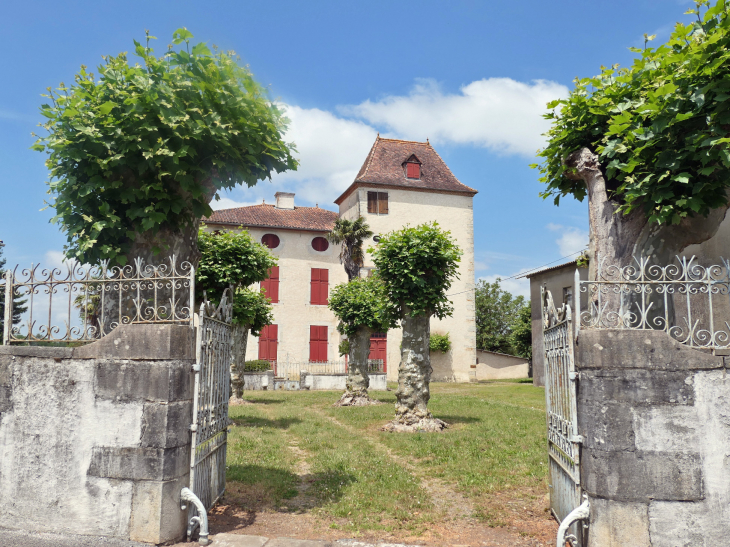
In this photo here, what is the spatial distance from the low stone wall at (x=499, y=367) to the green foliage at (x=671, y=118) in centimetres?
2859

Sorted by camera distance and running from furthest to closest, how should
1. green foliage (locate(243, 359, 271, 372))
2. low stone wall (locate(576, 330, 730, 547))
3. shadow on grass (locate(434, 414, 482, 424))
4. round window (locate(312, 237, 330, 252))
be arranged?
1. round window (locate(312, 237, 330, 252))
2. green foliage (locate(243, 359, 271, 372))
3. shadow on grass (locate(434, 414, 482, 424))
4. low stone wall (locate(576, 330, 730, 547))

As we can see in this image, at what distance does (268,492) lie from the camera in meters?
7.18

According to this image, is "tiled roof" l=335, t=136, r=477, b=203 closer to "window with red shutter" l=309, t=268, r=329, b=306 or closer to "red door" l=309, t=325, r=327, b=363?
"window with red shutter" l=309, t=268, r=329, b=306

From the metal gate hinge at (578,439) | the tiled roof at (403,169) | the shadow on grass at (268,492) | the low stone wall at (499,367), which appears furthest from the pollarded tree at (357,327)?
the low stone wall at (499,367)

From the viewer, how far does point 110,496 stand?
5.15m

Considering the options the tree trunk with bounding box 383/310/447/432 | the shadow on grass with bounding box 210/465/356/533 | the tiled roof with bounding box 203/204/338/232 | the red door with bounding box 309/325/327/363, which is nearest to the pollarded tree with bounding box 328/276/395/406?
the tree trunk with bounding box 383/310/447/432

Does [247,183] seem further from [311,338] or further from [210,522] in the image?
[311,338]

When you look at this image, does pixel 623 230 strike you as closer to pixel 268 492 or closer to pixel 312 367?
pixel 268 492

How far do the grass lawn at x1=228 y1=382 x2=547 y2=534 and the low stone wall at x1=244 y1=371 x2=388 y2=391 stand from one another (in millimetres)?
11147

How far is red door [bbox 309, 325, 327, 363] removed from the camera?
3033 centimetres

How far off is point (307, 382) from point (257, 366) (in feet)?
9.64

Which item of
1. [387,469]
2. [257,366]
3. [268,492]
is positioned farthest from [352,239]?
[268,492]

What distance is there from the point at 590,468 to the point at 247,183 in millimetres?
4654

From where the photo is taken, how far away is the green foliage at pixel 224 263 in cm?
1249
